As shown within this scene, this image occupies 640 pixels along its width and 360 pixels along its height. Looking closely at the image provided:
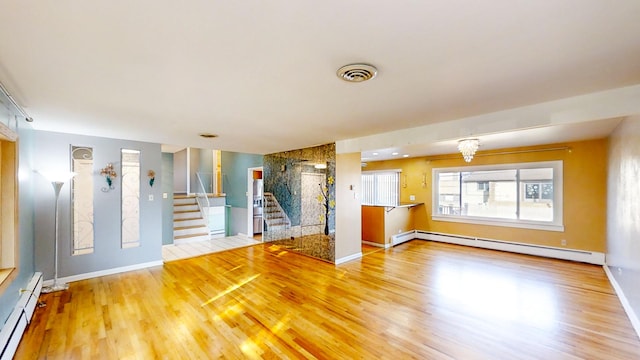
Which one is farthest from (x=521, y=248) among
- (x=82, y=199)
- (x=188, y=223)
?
(x=82, y=199)

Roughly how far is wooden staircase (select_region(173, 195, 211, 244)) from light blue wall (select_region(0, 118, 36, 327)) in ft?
9.80

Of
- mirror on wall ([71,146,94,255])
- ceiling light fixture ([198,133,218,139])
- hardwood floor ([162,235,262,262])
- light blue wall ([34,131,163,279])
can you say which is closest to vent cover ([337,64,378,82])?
ceiling light fixture ([198,133,218,139])

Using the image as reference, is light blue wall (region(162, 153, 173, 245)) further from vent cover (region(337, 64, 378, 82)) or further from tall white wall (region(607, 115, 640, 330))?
tall white wall (region(607, 115, 640, 330))

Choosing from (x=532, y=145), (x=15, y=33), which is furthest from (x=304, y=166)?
(x=532, y=145)

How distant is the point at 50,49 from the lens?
154 centimetres

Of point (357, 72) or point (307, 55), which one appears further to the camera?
point (357, 72)

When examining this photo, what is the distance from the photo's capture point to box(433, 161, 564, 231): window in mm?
5230

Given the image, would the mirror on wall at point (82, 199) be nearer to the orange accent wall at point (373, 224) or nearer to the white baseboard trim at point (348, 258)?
the white baseboard trim at point (348, 258)

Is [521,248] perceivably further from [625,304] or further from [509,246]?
[625,304]

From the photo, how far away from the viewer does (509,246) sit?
564 cm

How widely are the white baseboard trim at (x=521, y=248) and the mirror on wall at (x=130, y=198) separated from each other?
21.3 feet

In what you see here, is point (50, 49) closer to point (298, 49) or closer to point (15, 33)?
point (15, 33)

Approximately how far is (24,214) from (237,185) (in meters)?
4.68

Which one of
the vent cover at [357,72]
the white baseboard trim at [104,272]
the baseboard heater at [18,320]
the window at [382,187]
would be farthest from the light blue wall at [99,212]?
the window at [382,187]
